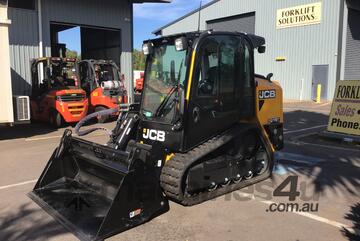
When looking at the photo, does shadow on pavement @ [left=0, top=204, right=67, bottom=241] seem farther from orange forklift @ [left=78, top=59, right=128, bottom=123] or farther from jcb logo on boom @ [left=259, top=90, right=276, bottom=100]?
orange forklift @ [left=78, top=59, right=128, bottom=123]

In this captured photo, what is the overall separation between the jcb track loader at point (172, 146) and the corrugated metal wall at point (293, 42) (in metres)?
19.7

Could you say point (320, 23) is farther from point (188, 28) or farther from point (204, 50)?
point (204, 50)

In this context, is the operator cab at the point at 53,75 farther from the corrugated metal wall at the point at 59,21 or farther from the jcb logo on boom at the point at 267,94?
the jcb logo on boom at the point at 267,94

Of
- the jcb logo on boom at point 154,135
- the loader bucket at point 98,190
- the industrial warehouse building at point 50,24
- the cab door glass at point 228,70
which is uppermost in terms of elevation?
the industrial warehouse building at point 50,24

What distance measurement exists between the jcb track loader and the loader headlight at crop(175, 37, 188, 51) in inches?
0.6

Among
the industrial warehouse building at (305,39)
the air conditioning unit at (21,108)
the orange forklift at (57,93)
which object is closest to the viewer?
the air conditioning unit at (21,108)

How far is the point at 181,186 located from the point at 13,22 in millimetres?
12482

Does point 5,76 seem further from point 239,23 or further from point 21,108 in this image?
point 239,23

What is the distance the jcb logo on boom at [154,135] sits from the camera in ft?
18.6

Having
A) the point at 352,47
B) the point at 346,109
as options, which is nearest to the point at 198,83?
the point at 346,109

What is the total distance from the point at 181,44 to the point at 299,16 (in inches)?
886

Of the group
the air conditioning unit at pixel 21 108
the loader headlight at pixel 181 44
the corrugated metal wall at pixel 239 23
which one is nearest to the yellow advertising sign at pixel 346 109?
the loader headlight at pixel 181 44

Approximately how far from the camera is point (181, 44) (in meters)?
5.33

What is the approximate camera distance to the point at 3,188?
6.43 meters
